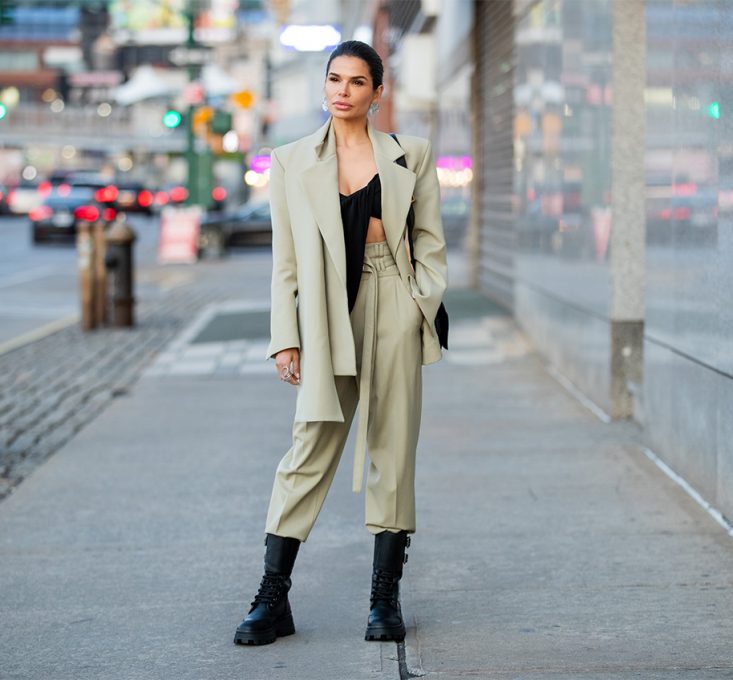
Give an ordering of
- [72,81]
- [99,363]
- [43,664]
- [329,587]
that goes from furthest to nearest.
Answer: [72,81]
[99,363]
[329,587]
[43,664]

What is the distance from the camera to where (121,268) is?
15719 millimetres

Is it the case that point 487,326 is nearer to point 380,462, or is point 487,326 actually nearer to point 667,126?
point 667,126

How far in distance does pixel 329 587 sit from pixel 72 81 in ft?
517

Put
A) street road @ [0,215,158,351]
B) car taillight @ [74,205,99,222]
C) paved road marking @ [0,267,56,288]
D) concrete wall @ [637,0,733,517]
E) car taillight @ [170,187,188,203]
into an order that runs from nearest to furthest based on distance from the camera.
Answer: concrete wall @ [637,0,733,517]
street road @ [0,215,158,351]
paved road marking @ [0,267,56,288]
car taillight @ [74,205,99,222]
car taillight @ [170,187,188,203]

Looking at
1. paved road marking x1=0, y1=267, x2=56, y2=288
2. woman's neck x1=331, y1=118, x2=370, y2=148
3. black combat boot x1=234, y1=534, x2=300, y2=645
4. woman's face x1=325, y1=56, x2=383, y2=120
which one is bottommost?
paved road marking x1=0, y1=267, x2=56, y2=288

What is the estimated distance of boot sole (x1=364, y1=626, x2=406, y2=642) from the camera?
4.96 metres

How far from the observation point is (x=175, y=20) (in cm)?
13938

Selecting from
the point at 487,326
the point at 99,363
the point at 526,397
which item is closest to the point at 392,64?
the point at 487,326

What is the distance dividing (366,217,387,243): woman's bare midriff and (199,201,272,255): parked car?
26.3 meters

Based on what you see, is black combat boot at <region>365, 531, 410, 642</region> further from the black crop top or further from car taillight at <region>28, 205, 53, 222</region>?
car taillight at <region>28, 205, 53, 222</region>

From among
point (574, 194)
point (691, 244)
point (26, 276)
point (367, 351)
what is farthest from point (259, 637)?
point (26, 276)

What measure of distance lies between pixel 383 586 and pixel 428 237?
1.12 m

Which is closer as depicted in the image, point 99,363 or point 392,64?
point 99,363

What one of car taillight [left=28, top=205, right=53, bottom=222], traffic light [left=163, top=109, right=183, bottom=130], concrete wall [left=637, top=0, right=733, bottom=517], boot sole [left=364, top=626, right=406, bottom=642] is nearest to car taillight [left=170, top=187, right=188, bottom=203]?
car taillight [left=28, top=205, right=53, bottom=222]
